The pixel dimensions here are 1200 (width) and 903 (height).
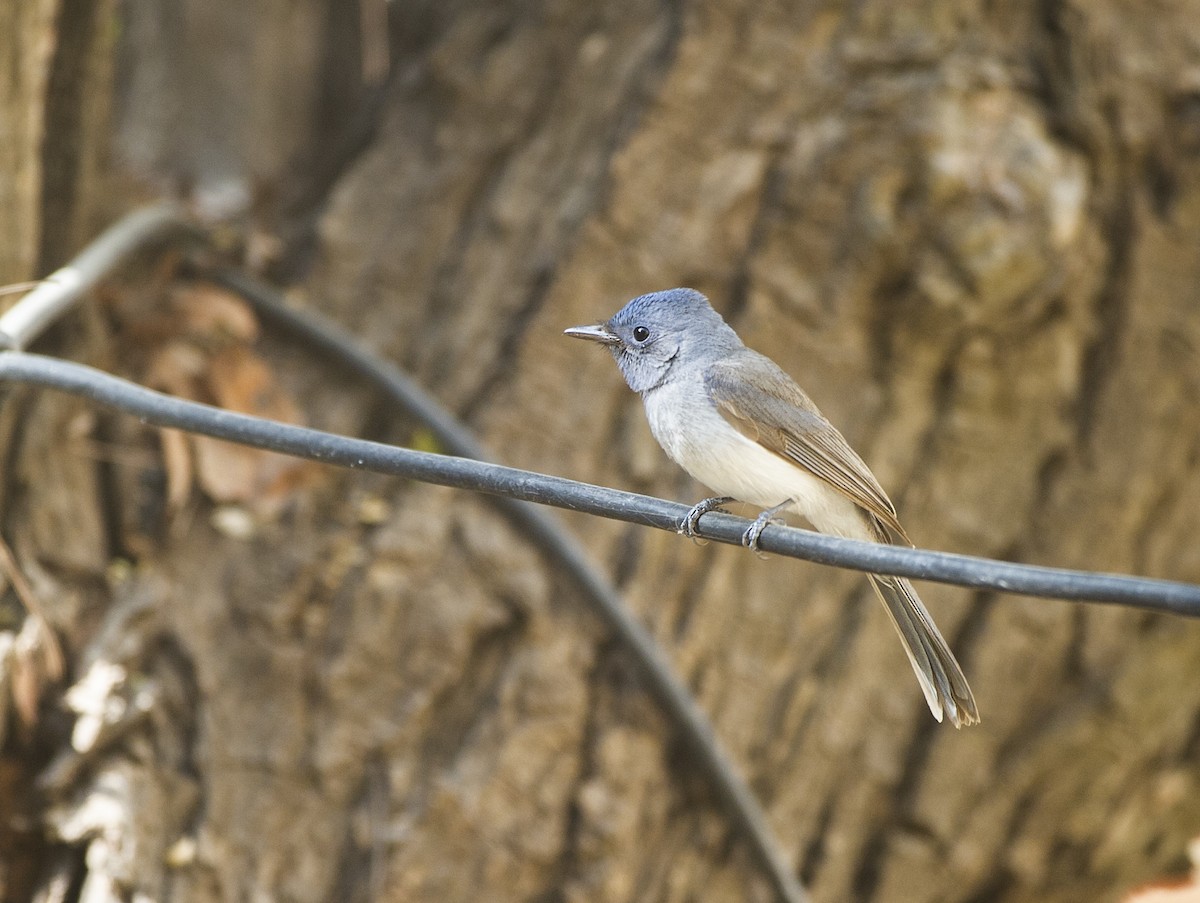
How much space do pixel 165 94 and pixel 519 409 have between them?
96.1 inches

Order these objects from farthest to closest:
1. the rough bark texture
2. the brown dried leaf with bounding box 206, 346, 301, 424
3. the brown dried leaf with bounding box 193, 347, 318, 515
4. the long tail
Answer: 1. the brown dried leaf with bounding box 206, 346, 301, 424
2. the brown dried leaf with bounding box 193, 347, 318, 515
3. the rough bark texture
4. the long tail

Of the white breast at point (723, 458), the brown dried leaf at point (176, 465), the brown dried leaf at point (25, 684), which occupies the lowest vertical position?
the brown dried leaf at point (25, 684)

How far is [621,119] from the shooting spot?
4.07 m

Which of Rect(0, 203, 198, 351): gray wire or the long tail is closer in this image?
the long tail

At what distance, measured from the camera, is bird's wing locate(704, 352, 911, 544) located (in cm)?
299

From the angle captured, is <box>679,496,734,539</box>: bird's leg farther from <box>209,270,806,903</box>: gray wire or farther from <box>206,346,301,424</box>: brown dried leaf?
<box>206,346,301,424</box>: brown dried leaf

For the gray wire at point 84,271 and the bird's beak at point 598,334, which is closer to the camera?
the gray wire at point 84,271

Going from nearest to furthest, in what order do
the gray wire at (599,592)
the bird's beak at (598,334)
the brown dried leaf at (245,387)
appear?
the bird's beak at (598,334) → the gray wire at (599,592) → the brown dried leaf at (245,387)

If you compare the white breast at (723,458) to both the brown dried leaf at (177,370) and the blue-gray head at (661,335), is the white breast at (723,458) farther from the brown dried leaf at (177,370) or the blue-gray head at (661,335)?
the brown dried leaf at (177,370)

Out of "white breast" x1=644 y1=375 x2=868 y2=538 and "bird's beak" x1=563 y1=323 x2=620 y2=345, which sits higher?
"bird's beak" x1=563 y1=323 x2=620 y2=345

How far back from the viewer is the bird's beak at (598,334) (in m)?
3.15

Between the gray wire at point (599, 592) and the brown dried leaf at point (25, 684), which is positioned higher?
the gray wire at point (599, 592)

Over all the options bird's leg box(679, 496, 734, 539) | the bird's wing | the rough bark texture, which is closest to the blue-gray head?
the bird's wing

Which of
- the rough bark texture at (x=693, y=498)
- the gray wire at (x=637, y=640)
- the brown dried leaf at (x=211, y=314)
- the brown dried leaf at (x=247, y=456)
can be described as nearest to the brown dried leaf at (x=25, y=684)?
the rough bark texture at (x=693, y=498)
